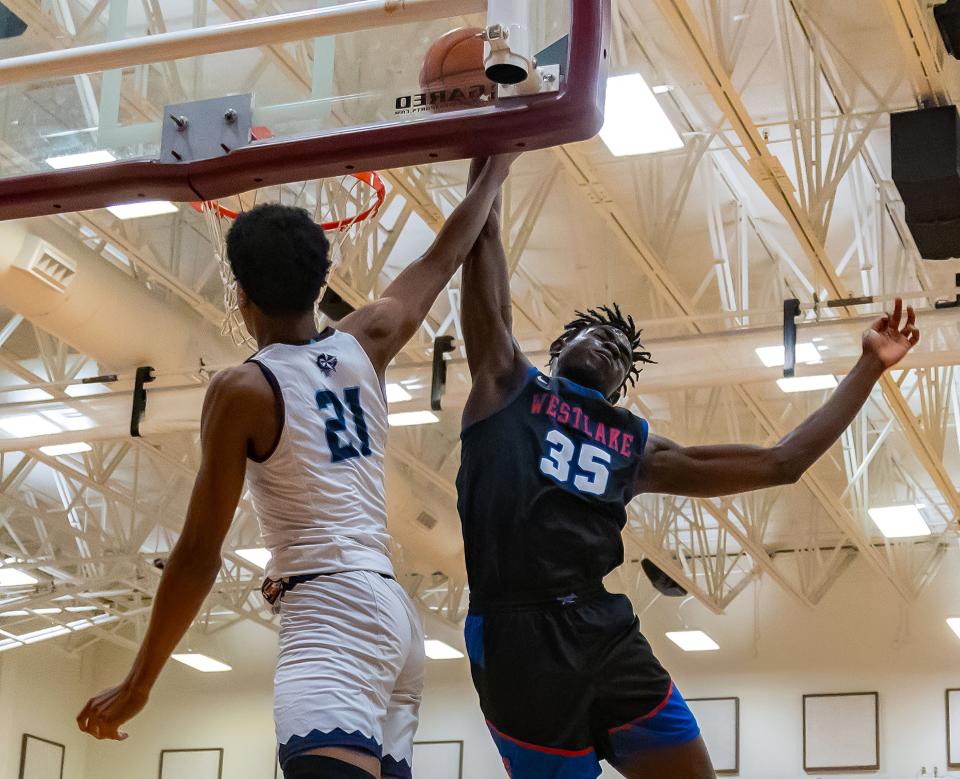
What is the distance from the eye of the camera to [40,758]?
2494 cm

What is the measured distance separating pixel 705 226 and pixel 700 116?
220 centimetres

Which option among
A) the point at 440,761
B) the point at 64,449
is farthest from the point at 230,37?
the point at 440,761

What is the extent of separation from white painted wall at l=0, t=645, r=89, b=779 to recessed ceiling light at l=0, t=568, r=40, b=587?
7.87 ft

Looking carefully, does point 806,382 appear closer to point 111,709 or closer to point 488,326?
point 488,326

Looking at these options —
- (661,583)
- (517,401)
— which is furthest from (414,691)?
(661,583)

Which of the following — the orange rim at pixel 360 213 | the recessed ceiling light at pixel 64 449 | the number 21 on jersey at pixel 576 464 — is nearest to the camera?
the number 21 on jersey at pixel 576 464

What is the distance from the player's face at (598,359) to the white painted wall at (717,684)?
18086 millimetres

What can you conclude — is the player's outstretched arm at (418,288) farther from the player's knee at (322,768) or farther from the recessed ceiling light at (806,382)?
the recessed ceiling light at (806,382)

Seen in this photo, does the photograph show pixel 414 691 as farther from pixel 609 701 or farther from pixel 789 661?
pixel 789 661

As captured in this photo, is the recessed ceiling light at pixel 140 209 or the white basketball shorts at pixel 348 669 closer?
the white basketball shorts at pixel 348 669

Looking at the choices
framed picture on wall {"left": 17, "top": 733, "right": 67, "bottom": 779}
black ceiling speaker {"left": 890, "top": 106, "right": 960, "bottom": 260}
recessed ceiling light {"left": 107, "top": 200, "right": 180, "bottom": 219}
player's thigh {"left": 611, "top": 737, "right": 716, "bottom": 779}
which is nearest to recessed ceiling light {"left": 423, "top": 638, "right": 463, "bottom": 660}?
framed picture on wall {"left": 17, "top": 733, "right": 67, "bottom": 779}

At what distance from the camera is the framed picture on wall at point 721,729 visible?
73.6 ft

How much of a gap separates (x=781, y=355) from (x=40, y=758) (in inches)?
633

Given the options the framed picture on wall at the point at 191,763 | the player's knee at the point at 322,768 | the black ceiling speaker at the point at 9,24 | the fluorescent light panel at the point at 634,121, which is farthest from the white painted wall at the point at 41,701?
the player's knee at the point at 322,768
